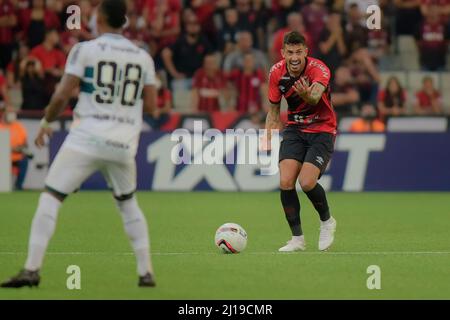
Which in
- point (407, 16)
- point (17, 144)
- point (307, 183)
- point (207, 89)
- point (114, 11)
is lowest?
point (17, 144)

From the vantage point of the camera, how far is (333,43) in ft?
76.4

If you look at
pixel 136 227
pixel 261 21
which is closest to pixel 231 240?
pixel 136 227

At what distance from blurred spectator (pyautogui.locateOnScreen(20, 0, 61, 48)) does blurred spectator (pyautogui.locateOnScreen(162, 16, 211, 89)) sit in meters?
2.39

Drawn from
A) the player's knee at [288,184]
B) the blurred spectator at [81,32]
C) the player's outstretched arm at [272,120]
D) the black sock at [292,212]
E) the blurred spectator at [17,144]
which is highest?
the blurred spectator at [81,32]

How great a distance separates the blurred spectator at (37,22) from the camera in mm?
23219

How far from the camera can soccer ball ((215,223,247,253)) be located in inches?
443

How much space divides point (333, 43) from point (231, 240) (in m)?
12.6

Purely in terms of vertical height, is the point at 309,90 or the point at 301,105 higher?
the point at 309,90

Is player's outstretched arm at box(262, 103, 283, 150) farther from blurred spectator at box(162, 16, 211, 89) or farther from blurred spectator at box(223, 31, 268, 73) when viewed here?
blurred spectator at box(162, 16, 211, 89)

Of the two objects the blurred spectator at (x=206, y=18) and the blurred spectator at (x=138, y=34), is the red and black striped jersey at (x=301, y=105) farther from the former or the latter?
the blurred spectator at (x=206, y=18)

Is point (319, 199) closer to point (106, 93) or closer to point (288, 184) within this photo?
point (288, 184)

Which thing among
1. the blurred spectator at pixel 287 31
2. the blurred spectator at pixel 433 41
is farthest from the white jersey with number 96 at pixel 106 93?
the blurred spectator at pixel 433 41

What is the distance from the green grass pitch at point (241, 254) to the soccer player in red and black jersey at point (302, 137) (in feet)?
1.21

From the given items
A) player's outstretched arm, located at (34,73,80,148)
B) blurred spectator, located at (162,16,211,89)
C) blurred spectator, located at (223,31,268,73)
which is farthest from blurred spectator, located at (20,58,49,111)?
player's outstretched arm, located at (34,73,80,148)
